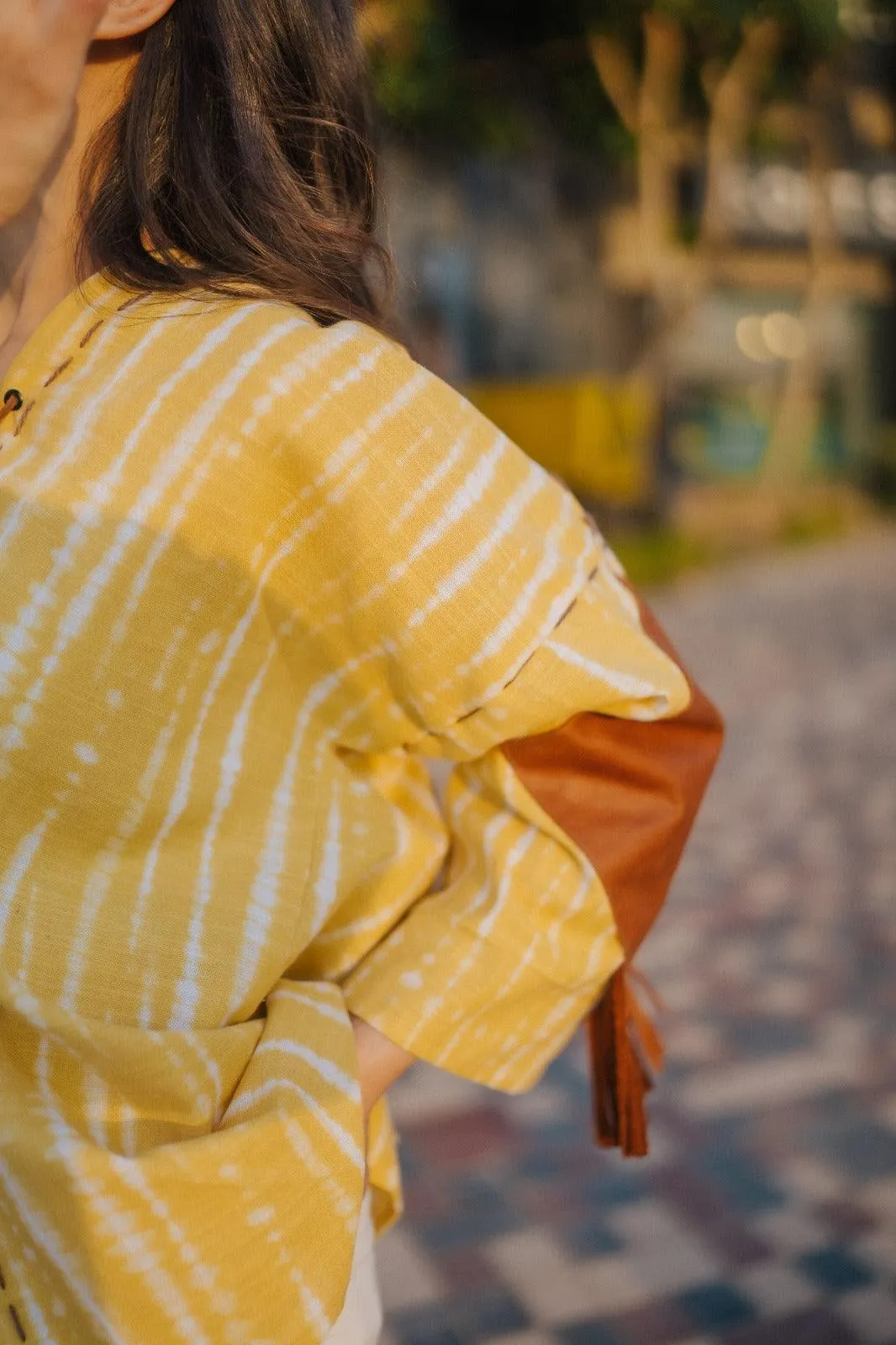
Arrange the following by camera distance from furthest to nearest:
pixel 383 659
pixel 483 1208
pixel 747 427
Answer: pixel 747 427
pixel 483 1208
pixel 383 659

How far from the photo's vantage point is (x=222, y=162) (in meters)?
1.07

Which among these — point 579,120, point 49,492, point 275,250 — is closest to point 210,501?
point 49,492

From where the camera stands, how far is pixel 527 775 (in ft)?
3.42

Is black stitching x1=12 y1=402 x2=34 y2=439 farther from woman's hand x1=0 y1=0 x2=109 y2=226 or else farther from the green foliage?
the green foliage

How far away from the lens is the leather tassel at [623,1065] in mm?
1191

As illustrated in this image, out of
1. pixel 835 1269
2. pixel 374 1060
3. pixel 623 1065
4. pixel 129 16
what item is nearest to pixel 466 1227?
pixel 835 1269

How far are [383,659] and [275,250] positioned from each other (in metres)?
0.34

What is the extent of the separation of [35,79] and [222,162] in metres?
0.16

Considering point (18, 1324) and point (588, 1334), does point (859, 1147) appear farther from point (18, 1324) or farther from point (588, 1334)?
point (18, 1324)

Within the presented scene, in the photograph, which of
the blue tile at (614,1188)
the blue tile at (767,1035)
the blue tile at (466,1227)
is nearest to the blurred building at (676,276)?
the blue tile at (767,1035)

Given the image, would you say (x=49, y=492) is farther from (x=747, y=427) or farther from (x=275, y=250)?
(x=747, y=427)

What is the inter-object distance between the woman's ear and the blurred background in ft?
1.83

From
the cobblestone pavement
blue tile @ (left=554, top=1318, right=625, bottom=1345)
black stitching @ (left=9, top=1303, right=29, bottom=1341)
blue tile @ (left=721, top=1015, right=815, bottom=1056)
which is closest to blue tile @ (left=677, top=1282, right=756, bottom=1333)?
the cobblestone pavement

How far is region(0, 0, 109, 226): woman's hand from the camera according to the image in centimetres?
94
